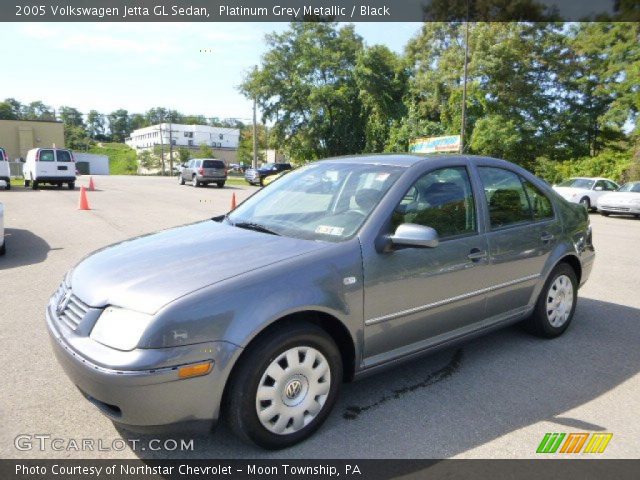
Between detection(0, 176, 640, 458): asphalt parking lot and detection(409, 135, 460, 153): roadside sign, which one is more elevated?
detection(409, 135, 460, 153): roadside sign

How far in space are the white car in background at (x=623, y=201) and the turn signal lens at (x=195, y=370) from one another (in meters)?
18.9

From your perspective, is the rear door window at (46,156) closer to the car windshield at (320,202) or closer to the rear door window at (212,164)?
the rear door window at (212,164)

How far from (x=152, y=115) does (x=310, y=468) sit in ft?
485

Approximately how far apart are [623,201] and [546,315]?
15.9m

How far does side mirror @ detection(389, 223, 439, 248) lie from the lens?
3004mm

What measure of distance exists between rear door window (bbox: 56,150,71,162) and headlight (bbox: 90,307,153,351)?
23.7 m

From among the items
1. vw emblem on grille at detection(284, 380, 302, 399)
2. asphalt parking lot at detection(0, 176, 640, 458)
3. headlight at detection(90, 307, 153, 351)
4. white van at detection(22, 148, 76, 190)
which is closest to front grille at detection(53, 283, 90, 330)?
headlight at detection(90, 307, 153, 351)

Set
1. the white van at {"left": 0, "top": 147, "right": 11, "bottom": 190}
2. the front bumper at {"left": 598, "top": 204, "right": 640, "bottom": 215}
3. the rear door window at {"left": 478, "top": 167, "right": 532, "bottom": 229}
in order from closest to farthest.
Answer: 1. the rear door window at {"left": 478, "top": 167, "right": 532, "bottom": 229}
2. the front bumper at {"left": 598, "top": 204, "right": 640, "bottom": 215}
3. the white van at {"left": 0, "top": 147, "right": 11, "bottom": 190}

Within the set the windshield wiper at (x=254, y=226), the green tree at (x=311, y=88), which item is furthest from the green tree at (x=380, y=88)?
the windshield wiper at (x=254, y=226)

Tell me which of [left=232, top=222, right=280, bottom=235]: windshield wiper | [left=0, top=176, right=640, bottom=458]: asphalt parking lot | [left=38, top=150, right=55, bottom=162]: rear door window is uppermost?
[left=38, top=150, right=55, bottom=162]: rear door window

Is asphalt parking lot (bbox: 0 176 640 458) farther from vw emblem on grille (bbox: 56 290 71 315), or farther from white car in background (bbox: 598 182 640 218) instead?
white car in background (bbox: 598 182 640 218)

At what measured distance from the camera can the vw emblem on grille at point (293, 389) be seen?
2738mm

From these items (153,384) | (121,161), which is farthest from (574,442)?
(121,161)

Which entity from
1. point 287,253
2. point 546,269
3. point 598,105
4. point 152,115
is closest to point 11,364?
point 287,253
